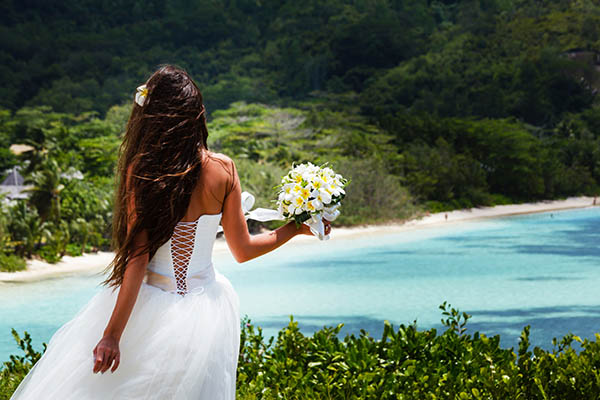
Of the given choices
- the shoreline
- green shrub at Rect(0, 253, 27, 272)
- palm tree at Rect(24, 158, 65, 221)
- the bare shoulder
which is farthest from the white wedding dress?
palm tree at Rect(24, 158, 65, 221)

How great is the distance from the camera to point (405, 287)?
8227 millimetres

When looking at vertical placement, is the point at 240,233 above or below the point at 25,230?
below

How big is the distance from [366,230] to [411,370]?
10.2 meters

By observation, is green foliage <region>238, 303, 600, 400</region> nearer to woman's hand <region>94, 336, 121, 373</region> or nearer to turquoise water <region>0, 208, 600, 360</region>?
woman's hand <region>94, 336, 121, 373</region>

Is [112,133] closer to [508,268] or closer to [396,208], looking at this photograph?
[396,208]

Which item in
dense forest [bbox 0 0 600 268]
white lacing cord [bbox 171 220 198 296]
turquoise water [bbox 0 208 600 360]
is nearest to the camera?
white lacing cord [bbox 171 220 198 296]

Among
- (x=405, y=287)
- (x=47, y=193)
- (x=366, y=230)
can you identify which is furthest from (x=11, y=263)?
(x=366, y=230)

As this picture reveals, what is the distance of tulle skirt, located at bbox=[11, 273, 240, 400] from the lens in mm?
1693

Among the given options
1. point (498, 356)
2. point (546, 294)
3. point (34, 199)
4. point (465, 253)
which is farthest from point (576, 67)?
point (498, 356)

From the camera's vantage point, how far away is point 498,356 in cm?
284

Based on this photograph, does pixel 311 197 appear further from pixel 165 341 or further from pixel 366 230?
pixel 366 230

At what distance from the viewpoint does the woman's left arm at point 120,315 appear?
1650 mm

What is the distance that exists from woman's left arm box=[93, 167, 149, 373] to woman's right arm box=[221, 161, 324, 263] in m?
0.24

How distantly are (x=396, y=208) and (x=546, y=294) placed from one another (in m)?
6.40
